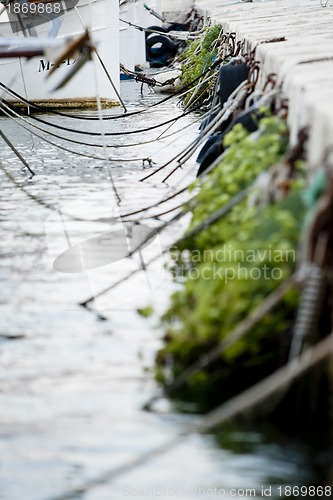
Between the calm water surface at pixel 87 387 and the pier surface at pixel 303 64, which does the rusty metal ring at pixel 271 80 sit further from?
the calm water surface at pixel 87 387

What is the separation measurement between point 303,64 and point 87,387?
3595mm

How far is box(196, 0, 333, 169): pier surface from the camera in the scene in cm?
625

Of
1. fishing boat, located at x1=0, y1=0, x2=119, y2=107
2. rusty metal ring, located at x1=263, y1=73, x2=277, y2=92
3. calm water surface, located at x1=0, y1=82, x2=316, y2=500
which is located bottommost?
fishing boat, located at x1=0, y1=0, x2=119, y2=107

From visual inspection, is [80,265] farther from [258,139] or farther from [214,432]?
[214,432]

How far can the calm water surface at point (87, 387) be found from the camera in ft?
17.2

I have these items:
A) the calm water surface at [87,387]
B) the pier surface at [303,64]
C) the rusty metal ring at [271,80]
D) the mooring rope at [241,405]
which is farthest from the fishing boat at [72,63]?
the mooring rope at [241,405]

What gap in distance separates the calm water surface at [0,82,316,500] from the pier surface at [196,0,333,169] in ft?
4.53

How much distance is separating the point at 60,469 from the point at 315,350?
127 cm

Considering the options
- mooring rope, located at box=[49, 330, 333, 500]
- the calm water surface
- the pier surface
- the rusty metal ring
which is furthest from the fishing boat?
mooring rope, located at box=[49, 330, 333, 500]

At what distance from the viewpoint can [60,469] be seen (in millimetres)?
5324

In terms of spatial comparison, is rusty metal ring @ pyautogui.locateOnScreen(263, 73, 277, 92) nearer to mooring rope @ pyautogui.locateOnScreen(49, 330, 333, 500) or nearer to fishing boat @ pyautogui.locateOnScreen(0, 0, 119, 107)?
mooring rope @ pyautogui.locateOnScreen(49, 330, 333, 500)

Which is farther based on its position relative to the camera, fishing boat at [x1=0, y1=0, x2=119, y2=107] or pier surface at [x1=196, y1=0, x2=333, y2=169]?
fishing boat at [x1=0, y1=0, x2=119, y2=107]

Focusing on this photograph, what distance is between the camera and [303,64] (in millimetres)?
8867

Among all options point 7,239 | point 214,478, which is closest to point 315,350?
point 214,478
